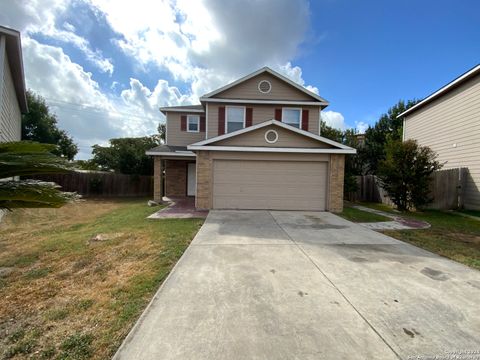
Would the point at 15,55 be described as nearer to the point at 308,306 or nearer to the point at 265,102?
the point at 265,102

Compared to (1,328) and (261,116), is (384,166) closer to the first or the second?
(261,116)

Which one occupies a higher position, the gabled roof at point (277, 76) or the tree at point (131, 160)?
the gabled roof at point (277, 76)

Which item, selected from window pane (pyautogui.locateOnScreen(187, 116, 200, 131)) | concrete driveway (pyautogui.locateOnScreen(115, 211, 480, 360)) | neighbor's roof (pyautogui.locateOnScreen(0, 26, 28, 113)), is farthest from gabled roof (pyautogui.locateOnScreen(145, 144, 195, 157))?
concrete driveway (pyautogui.locateOnScreen(115, 211, 480, 360))

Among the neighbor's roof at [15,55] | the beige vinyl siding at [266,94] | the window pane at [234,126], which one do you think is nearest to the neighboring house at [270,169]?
the window pane at [234,126]

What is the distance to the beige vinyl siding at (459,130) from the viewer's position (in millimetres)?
11977

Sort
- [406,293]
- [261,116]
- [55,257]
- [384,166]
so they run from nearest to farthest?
[406,293] → [55,257] → [384,166] → [261,116]

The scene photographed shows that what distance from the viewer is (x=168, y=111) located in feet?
52.2

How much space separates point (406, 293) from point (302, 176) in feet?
25.6

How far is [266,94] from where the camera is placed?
14.7 meters

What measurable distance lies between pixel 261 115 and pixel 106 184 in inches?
562

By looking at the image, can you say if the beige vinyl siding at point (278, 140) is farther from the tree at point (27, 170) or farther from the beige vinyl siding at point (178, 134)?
the tree at point (27, 170)

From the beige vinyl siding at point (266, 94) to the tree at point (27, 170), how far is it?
41.4 feet

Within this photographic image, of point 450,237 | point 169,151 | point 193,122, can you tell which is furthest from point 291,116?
point 450,237

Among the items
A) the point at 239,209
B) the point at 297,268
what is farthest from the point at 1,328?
the point at 239,209
